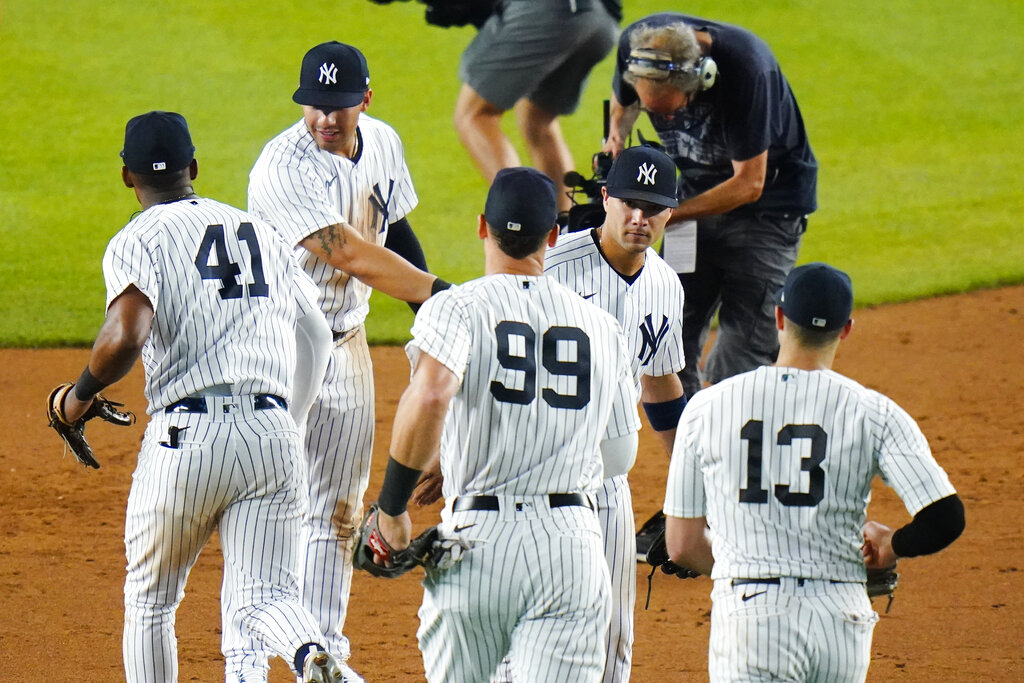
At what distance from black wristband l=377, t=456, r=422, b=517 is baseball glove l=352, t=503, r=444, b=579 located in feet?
0.28

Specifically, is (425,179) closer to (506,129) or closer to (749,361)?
(506,129)

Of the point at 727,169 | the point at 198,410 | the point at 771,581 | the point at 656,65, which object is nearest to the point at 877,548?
the point at 771,581

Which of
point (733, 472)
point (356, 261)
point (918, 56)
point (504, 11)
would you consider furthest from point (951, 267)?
point (733, 472)

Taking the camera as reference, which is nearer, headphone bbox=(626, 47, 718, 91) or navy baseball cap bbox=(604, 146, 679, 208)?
navy baseball cap bbox=(604, 146, 679, 208)

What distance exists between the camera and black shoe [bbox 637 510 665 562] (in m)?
5.54

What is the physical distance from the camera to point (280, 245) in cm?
403

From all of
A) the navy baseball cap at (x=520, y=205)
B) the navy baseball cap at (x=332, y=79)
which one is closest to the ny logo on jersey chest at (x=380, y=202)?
the navy baseball cap at (x=332, y=79)

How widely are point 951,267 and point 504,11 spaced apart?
4495 millimetres

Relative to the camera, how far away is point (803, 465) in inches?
122

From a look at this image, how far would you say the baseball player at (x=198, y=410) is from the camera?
3.75 meters

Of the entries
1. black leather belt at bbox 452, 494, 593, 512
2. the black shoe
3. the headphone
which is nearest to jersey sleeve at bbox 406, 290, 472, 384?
black leather belt at bbox 452, 494, 593, 512

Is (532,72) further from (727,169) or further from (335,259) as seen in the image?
(335,259)

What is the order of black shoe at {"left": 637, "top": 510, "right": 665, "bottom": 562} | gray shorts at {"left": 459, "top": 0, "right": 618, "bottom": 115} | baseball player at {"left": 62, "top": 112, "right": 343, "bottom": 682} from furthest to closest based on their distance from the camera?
gray shorts at {"left": 459, "top": 0, "right": 618, "bottom": 115} → black shoe at {"left": 637, "top": 510, "right": 665, "bottom": 562} → baseball player at {"left": 62, "top": 112, "right": 343, "bottom": 682}

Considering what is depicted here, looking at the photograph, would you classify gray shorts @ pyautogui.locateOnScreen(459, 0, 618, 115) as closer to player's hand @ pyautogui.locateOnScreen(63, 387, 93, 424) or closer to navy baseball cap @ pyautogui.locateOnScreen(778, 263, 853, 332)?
player's hand @ pyautogui.locateOnScreen(63, 387, 93, 424)
